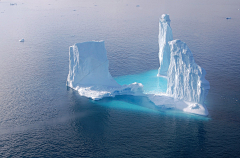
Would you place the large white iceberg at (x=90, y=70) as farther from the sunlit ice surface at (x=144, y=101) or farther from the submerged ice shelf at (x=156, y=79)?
the sunlit ice surface at (x=144, y=101)

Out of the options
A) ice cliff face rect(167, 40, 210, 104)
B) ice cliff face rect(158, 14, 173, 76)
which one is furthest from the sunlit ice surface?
ice cliff face rect(158, 14, 173, 76)

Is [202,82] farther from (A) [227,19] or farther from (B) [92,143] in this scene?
(A) [227,19]

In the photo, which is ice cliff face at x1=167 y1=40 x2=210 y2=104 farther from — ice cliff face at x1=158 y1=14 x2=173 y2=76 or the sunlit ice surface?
ice cliff face at x1=158 y1=14 x2=173 y2=76

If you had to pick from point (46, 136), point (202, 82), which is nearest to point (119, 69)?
point (202, 82)

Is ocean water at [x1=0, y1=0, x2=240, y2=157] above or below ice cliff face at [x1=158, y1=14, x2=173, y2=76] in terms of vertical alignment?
below

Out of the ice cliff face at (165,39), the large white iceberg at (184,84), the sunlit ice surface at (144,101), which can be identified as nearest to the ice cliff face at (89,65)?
the sunlit ice surface at (144,101)

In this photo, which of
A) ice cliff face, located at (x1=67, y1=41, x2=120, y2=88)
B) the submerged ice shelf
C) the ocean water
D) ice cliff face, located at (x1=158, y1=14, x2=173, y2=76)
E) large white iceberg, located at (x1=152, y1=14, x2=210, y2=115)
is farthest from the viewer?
ice cliff face, located at (x1=158, y1=14, x2=173, y2=76)
